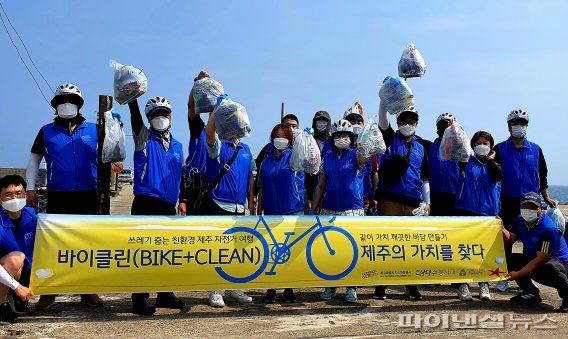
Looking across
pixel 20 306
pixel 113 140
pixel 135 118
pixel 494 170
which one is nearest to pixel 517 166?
pixel 494 170

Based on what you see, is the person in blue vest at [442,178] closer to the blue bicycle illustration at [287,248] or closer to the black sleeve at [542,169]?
the black sleeve at [542,169]

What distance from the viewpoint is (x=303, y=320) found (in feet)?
17.4

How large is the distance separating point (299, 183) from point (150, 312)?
212 centimetres

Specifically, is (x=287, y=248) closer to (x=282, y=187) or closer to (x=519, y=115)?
(x=282, y=187)

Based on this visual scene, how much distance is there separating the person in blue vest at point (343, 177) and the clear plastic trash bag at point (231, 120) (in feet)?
4.35

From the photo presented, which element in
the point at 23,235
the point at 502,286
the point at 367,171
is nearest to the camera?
the point at 23,235

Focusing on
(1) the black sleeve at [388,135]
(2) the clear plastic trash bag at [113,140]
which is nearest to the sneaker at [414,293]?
(1) the black sleeve at [388,135]

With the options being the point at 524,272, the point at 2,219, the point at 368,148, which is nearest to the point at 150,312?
the point at 2,219

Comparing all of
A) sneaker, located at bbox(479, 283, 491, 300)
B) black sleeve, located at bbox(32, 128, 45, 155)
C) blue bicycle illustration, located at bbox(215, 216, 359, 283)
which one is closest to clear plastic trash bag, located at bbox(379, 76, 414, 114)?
blue bicycle illustration, located at bbox(215, 216, 359, 283)

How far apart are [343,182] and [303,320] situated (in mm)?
1611

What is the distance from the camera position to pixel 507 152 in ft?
23.6

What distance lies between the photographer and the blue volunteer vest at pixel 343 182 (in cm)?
604

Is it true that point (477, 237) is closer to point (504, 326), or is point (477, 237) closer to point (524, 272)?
point (524, 272)

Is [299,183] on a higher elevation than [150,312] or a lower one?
higher
